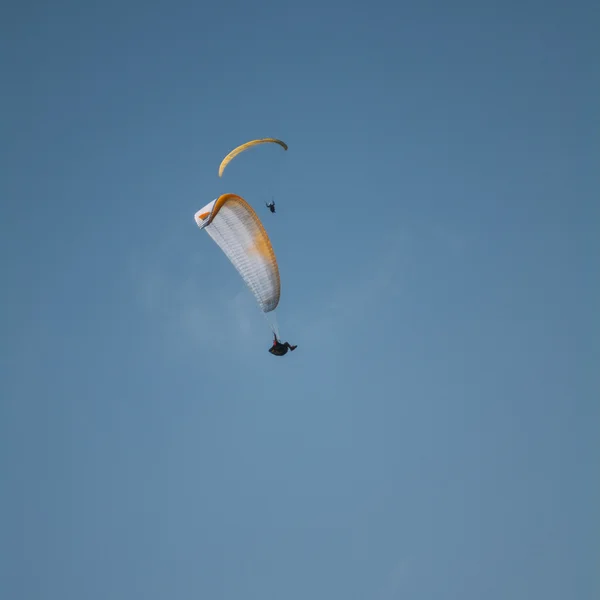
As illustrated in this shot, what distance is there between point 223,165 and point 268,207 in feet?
33.0

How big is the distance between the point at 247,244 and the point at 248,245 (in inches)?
3.7

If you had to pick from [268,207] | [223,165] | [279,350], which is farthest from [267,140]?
[279,350]

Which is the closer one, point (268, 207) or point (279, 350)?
point (279, 350)

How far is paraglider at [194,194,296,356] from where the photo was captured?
183 feet

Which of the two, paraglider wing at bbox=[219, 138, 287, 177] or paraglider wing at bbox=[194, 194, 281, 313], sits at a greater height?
paraglider wing at bbox=[219, 138, 287, 177]

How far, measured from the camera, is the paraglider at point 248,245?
55.8 meters

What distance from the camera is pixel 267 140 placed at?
5644 centimetres

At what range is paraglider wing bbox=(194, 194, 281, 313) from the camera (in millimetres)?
55781

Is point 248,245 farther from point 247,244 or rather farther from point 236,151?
point 236,151

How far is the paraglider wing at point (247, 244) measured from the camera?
5578 cm

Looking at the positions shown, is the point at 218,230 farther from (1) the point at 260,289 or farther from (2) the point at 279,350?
(2) the point at 279,350

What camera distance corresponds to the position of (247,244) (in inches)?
2260

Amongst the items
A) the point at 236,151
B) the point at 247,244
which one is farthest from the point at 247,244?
the point at 236,151

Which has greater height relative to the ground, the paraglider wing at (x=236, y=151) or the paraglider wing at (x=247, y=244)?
the paraglider wing at (x=236, y=151)
